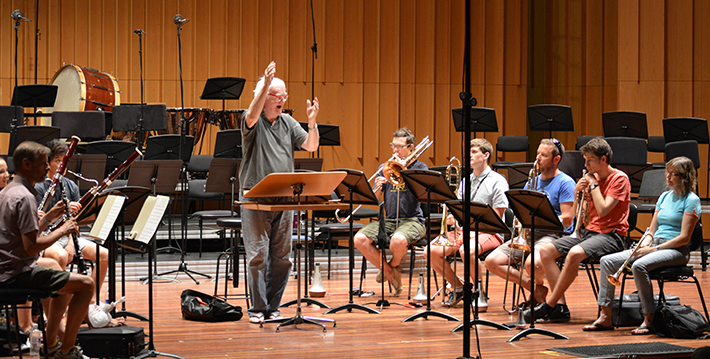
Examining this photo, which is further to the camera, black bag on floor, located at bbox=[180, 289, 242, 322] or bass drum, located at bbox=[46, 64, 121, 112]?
bass drum, located at bbox=[46, 64, 121, 112]

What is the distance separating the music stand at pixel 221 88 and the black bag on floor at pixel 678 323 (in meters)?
5.17

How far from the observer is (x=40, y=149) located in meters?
3.21

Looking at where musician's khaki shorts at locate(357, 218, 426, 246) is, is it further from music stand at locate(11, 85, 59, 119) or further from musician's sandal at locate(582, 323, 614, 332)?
music stand at locate(11, 85, 59, 119)

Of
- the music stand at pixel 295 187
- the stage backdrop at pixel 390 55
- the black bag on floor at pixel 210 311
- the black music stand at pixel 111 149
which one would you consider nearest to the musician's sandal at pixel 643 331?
the music stand at pixel 295 187

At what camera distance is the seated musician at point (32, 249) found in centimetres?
309

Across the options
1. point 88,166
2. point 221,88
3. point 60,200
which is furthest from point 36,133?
point 60,200

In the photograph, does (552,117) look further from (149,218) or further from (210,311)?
(149,218)

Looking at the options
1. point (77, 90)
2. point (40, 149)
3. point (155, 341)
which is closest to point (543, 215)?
point (155, 341)

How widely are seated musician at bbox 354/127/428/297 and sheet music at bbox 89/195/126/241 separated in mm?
2191

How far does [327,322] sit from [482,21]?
7.34 metres

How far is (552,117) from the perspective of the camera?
27.2ft

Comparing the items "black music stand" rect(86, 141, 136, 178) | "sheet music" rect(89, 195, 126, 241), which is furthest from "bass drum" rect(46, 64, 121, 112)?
"sheet music" rect(89, 195, 126, 241)

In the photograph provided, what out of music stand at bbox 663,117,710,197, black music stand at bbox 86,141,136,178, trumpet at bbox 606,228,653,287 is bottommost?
trumpet at bbox 606,228,653,287

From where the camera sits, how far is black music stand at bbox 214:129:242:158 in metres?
6.98
